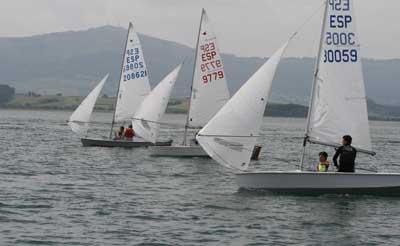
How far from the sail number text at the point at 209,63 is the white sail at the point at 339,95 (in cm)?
1965

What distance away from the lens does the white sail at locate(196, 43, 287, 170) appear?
30.7 m

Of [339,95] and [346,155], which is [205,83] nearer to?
[339,95]

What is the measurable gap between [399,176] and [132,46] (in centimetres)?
3364

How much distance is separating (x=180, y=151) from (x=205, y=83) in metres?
4.65

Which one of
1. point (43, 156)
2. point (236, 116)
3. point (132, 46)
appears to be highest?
→ point (132, 46)

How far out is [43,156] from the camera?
166 ft

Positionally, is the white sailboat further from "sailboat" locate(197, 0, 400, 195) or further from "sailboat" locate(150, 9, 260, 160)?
"sailboat" locate(197, 0, 400, 195)

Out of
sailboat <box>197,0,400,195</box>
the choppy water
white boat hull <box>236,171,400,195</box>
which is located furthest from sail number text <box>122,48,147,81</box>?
white boat hull <box>236,171,400,195</box>

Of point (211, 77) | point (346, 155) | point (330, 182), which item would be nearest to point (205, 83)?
point (211, 77)

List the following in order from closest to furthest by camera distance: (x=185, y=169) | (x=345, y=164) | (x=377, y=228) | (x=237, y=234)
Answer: (x=237, y=234), (x=377, y=228), (x=345, y=164), (x=185, y=169)

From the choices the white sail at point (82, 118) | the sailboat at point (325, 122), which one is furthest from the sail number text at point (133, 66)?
the sailboat at point (325, 122)

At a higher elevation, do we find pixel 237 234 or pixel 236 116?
pixel 236 116

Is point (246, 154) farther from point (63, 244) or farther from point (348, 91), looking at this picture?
point (63, 244)

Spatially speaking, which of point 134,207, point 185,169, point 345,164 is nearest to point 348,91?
point 345,164
